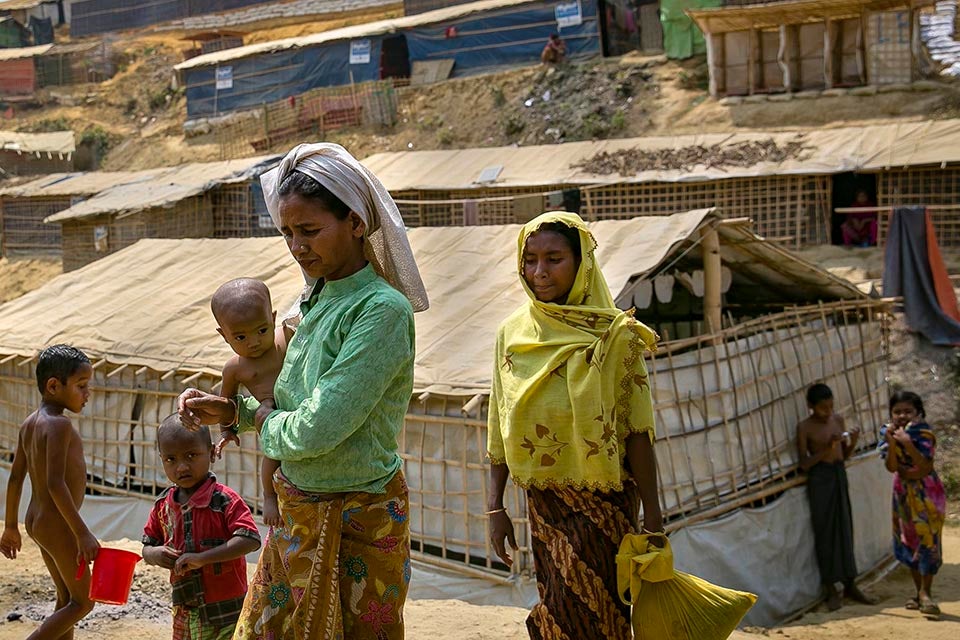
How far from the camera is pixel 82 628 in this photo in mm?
4465

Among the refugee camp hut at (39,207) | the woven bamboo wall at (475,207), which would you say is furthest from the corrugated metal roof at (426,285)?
the refugee camp hut at (39,207)

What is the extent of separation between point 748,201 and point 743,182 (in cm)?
29

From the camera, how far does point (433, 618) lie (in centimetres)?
483

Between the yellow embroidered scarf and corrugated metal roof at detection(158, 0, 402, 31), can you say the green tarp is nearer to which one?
corrugated metal roof at detection(158, 0, 402, 31)

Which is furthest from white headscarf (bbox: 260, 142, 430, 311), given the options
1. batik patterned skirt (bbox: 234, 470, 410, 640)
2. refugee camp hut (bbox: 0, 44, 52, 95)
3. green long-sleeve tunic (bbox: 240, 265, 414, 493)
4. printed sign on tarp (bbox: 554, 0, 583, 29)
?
refugee camp hut (bbox: 0, 44, 52, 95)

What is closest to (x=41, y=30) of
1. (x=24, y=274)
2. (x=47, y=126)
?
(x=47, y=126)

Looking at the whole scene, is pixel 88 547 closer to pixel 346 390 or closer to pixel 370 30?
pixel 346 390

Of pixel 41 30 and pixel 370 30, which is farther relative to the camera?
pixel 41 30

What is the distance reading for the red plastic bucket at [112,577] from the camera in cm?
330

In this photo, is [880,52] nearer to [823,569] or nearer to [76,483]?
[823,569]

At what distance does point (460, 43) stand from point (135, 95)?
13.6m

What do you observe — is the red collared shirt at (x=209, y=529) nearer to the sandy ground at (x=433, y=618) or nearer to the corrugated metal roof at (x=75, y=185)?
the sandy ground at (x=433, y=618)

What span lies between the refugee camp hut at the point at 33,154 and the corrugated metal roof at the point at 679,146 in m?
12.3

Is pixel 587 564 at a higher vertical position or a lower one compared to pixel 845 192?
lower
